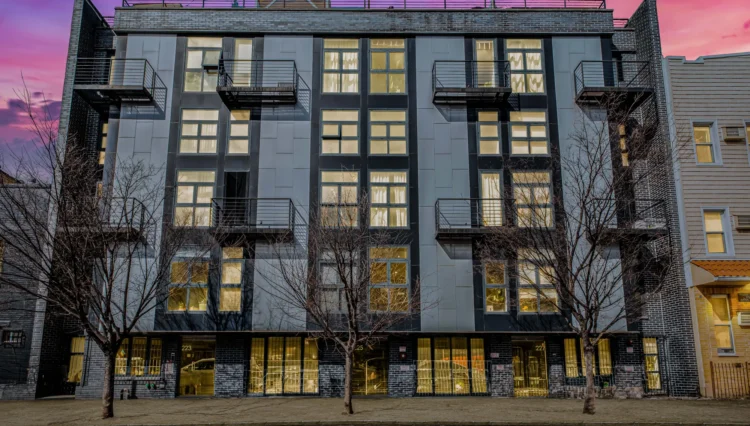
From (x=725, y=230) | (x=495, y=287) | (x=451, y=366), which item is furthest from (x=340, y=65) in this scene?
(x=725, y=230)

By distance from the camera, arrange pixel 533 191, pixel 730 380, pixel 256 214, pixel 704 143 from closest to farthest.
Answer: pixel 730 380 → pixel 533 191 → pixel 256 214 → pixel 704 143

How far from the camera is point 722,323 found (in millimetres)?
23109

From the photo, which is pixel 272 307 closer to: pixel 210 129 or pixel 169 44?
pixel 210 129

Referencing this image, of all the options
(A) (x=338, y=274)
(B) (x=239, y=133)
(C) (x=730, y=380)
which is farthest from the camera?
(B) (x=239, y=133)

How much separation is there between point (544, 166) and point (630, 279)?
5160mm

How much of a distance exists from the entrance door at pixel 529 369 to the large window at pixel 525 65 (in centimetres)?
995

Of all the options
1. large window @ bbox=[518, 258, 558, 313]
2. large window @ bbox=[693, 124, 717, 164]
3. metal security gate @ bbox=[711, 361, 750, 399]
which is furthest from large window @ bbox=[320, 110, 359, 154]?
metal security gate @ bbox=[711, 361, 750, 399]

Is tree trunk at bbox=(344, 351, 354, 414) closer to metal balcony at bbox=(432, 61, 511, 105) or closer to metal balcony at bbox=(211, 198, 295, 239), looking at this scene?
metal balcony at bbox=(211, 198, 295, 239)

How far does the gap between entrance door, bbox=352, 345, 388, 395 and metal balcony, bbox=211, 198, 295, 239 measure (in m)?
5.39

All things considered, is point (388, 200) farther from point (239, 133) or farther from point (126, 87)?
point (126, 87)

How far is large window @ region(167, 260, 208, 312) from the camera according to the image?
23.4 metres

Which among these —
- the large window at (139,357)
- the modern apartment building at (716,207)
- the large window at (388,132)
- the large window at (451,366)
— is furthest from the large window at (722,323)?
the large window at (139,357)

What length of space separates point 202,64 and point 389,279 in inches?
443

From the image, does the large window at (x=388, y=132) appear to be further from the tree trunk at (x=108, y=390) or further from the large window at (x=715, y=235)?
the tree trunk at (x=108, y=390)
